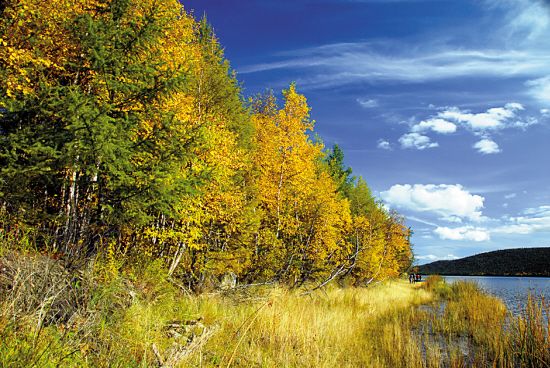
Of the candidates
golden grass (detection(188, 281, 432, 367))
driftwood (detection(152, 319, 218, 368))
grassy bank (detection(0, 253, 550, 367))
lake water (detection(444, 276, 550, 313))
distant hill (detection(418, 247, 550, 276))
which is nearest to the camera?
grassy bank (detection(0, 253, 550, 367))

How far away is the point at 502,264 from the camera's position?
12950cm

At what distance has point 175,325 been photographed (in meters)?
6.15

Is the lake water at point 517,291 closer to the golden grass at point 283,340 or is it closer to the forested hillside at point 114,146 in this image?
the golden grass at point 283,340

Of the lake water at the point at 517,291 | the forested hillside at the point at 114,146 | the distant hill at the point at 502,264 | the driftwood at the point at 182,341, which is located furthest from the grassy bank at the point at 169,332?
the distant hill at the point at 502,264

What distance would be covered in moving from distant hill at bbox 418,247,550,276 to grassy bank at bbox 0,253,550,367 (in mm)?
122095

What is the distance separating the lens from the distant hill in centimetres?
11512

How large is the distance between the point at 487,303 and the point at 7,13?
68.0 feet

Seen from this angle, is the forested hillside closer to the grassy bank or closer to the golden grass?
the grassy bank

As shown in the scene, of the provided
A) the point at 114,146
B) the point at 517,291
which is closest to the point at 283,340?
the point at 114,146

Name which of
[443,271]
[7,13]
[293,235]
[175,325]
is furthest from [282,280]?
[443,271]

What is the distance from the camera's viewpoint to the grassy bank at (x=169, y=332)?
13.4ft

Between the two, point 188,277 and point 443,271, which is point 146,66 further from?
point 443,271

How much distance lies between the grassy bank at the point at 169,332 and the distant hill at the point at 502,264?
122095 millimetres

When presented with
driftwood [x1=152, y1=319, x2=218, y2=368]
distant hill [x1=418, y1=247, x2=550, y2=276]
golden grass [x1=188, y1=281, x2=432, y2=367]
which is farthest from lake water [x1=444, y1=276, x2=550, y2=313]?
distant hill [x1=418, y1=247, x2=550, y2=276]
